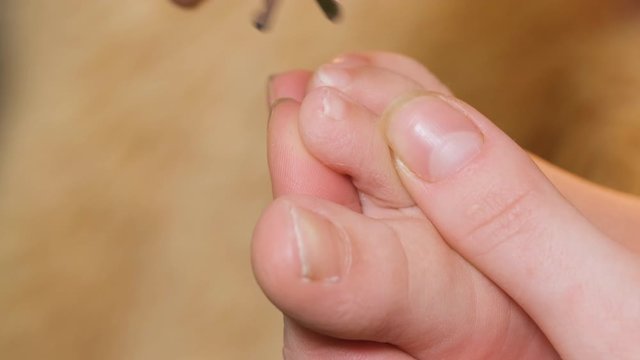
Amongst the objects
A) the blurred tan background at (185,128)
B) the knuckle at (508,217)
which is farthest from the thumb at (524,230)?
the blurred tan background at (185,128)

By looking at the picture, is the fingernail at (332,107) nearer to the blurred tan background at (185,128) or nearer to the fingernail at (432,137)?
the fingernail at (432,137)

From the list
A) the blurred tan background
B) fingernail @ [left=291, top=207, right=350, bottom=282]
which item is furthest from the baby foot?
the blurred tan background

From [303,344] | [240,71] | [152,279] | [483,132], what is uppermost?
[483,132]

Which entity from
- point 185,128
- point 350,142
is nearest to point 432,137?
point 350,142

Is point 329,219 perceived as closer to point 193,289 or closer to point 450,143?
point 450,143

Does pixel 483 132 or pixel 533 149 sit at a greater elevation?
pixel 483 132

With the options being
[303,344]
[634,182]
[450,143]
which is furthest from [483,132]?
[634,182]

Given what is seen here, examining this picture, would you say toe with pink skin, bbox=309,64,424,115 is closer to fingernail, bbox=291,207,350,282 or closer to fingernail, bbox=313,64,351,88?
fingernail, bbox=313,64,351,88
